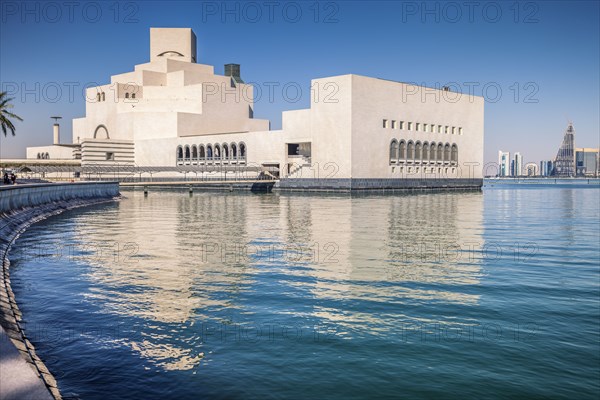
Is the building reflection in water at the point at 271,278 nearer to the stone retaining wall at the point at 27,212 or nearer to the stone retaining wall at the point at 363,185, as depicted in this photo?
the stone retaining wall at the point at 27,212

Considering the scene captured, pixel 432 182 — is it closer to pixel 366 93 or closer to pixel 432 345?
pixel 366 93

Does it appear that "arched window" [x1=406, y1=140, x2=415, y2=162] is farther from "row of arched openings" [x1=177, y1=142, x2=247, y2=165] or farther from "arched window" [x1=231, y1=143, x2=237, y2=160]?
"arched window" [x1=231, y1=143, x2=237, y2=160]

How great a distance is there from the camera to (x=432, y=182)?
7994cm

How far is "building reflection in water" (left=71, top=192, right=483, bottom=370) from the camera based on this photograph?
9312 millimetres

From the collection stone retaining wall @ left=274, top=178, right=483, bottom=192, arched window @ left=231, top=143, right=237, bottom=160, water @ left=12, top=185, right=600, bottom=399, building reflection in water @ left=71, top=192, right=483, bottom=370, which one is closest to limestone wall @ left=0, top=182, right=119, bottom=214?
building reflection in water @ left=71, top=192, right=483, bottom=370

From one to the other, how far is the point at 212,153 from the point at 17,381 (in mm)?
86912

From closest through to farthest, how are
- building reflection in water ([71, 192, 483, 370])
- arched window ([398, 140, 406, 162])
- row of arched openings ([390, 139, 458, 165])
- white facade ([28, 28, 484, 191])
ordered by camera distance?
building reflection in water ([71, 192, 483, 370])
white facade ([28, 28, 484, 191])
row of arched openings ([390, 139, 458, 165])
arched window ([398, 140, 406, 162])

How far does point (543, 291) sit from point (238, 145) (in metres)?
74.4

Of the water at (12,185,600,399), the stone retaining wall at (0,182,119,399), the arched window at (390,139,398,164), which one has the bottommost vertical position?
the water at (12,185,600,399)

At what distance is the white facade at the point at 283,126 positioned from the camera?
69938 millimetres

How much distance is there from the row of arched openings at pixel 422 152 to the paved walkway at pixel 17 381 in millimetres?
71497

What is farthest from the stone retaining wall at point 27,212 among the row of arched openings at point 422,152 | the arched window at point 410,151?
the arched window at point 410,151

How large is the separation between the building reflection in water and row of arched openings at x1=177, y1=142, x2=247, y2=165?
59093 mm

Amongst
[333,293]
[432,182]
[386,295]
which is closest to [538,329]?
[386,295]
